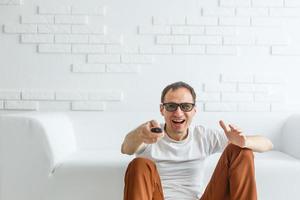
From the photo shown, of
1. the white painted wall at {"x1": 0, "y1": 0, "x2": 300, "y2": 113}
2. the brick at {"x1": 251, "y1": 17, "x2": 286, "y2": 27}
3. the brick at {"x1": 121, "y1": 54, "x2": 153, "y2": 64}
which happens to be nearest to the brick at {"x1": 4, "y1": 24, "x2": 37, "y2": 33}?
the white painted wall at {"x1": 0, "y1": 0, "x2": 300, "y2": 113}

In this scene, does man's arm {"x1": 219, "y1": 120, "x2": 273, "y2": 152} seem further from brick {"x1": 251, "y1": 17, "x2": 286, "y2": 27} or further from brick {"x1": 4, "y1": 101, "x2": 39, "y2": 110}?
brick {"x1": 4, "y1": 101, "x2": 39, "y2": 110}

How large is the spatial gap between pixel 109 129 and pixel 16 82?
33.3 inches

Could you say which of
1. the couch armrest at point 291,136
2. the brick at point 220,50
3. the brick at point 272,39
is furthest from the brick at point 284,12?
the couch armrest at point 291,136

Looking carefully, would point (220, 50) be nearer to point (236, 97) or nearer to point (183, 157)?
point (236, 97)

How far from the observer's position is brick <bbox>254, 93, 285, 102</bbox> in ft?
11.6

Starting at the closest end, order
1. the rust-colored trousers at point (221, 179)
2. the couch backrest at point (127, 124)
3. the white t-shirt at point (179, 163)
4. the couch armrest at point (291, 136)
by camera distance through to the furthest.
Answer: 1. the rust-colored trousers at point (221, 179)
2. the white t-shirt at point (179, 163)
3. the couch armrest at point (291, 136)
4. the couch backrest at point (127, 124)

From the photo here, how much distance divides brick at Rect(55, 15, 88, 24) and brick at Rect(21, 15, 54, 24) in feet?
0.17

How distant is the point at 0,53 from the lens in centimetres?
353

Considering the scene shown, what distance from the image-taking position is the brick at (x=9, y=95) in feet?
11.5

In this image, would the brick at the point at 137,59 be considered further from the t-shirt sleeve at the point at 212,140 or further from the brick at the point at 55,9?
the t-shirt sleeve at the point at 212,140

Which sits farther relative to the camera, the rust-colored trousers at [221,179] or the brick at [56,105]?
the brick at [56,105]

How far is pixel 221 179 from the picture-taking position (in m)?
2.12

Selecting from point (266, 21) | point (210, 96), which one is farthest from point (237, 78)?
point (266, 21)

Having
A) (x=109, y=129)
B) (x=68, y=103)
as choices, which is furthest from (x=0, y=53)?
(x=109, y=129)
